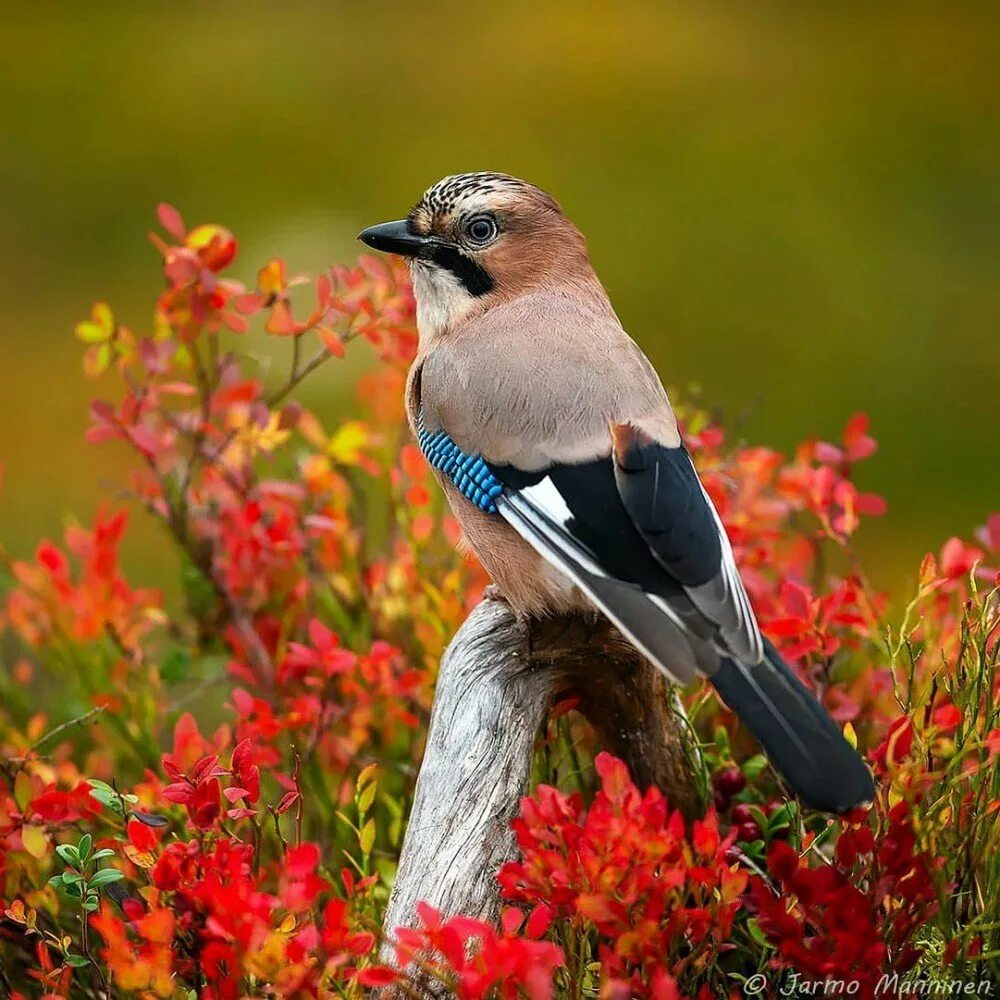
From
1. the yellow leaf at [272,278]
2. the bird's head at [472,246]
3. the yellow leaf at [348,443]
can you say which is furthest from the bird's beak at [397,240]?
the yellow leaf at [348,443]

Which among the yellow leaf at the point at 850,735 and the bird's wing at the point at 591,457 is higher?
the bird's wing at the point at 591,457

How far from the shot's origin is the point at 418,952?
1.43m

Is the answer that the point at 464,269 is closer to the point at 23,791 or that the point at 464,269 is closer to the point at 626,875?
the point at 23,791

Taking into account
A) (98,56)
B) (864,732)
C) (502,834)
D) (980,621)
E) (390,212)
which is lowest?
(864,732)

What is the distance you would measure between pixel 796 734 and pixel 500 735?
1.44 ft

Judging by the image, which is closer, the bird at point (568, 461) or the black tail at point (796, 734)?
the black tail at point (796, 734)

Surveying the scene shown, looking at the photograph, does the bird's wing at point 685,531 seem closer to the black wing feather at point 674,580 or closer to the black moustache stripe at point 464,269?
the black wing feather at point 674,580

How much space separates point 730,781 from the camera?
1902 mm

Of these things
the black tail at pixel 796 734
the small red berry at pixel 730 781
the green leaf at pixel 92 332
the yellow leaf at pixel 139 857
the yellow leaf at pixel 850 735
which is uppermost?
the green leaf at pixel 92 332

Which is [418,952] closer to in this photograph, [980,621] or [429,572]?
[980,621]

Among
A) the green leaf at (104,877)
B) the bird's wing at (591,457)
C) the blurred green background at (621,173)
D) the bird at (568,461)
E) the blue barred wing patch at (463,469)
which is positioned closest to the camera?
the green leaf at (104,877)

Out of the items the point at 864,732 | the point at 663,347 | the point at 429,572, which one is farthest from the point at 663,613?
the point at 663,347

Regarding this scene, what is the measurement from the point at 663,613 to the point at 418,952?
0.45m

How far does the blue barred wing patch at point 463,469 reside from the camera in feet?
6.06
